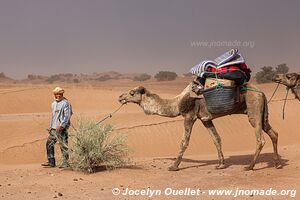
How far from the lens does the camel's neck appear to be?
34.7ft

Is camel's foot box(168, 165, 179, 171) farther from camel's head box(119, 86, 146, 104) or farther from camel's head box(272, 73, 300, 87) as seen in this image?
camel's head box(272, 73, 300, 87)

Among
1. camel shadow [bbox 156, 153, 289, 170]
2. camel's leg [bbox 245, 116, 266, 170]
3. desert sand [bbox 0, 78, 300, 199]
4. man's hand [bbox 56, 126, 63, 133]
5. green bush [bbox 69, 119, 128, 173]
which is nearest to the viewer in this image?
desert sand [bbox 0, 78, 300, 199]

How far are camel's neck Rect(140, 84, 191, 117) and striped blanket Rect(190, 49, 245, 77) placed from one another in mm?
455

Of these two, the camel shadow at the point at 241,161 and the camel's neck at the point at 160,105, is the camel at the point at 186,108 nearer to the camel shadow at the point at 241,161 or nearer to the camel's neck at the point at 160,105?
the camel's neck at the point at 160,105

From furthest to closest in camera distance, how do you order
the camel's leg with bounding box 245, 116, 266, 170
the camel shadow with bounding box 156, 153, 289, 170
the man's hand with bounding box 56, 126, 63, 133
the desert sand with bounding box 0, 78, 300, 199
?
1. the camel shadow with bounding box 156, 153, 289, 170
2. the man's hand with bounding box 56, 126, 63, 133
3. the camel's leg with bounding box 245, 116, 266, 170
4. the desert sand with bounding box 0, 78, 300, 199

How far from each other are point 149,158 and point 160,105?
3060 millimetres

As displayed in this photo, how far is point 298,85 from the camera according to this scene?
10.1 meters

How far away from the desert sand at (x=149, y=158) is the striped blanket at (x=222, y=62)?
216cm

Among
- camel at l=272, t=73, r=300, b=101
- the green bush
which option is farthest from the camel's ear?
camel at l=272, t=73, r=300, b=101

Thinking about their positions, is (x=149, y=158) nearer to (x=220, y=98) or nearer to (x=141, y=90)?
(x=141, y=90)

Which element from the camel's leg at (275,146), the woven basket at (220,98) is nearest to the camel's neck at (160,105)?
the woven basket at (220,98)

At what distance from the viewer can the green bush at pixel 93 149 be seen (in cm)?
1013

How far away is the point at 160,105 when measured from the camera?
1061 centimetres

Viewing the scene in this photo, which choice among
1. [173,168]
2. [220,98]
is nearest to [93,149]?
[173,168]
